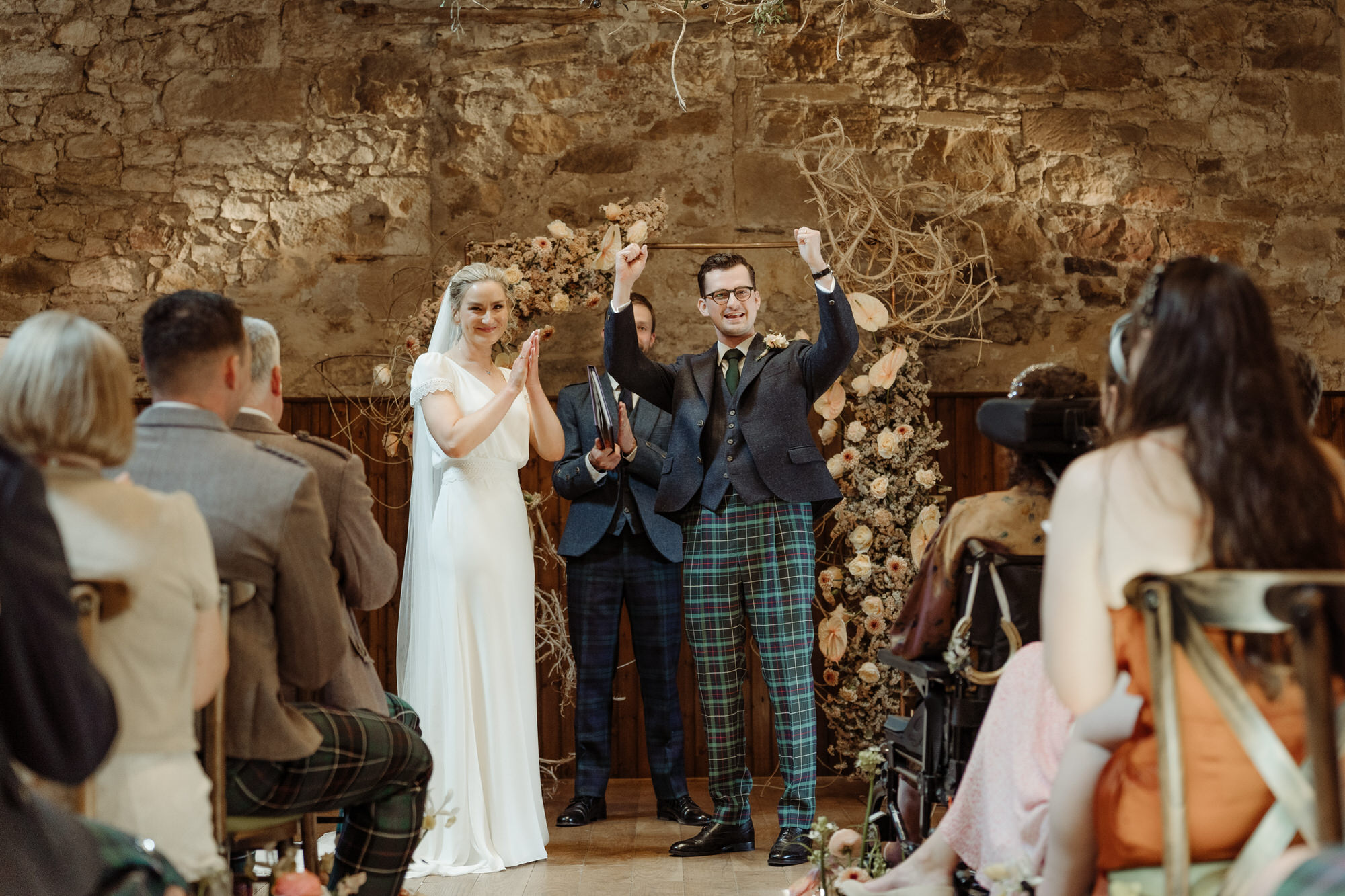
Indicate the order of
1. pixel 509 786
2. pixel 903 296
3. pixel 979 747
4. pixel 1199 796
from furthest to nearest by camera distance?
pixel 903 296
pixel 509 786
pixel 979 747
pixel 1199 796

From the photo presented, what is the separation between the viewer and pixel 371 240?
5863 millimetres

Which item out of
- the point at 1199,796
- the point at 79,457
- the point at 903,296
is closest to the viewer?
the point at 1199,796

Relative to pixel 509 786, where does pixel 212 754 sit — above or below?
above

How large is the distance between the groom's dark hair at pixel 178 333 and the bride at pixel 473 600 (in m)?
1.68

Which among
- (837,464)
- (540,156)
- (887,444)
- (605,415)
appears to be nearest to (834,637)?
(837,464)

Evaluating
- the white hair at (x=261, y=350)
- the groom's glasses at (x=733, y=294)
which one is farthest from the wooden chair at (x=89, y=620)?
the groom's glasses at (x=733, y=294)

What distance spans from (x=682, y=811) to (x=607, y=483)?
1.24 metres

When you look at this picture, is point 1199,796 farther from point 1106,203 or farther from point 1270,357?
point 1106,203

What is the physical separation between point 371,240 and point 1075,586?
15.5 feet

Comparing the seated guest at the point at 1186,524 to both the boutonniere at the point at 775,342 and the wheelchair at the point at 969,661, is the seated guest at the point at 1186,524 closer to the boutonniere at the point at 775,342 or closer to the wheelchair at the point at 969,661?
the wheelchair at the point at 969,661

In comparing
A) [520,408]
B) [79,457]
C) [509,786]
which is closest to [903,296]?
[520,408]

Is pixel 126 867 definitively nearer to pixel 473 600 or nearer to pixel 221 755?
pixel 221 755

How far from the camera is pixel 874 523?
4.92 metres

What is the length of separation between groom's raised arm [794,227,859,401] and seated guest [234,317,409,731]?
1.80 metres
